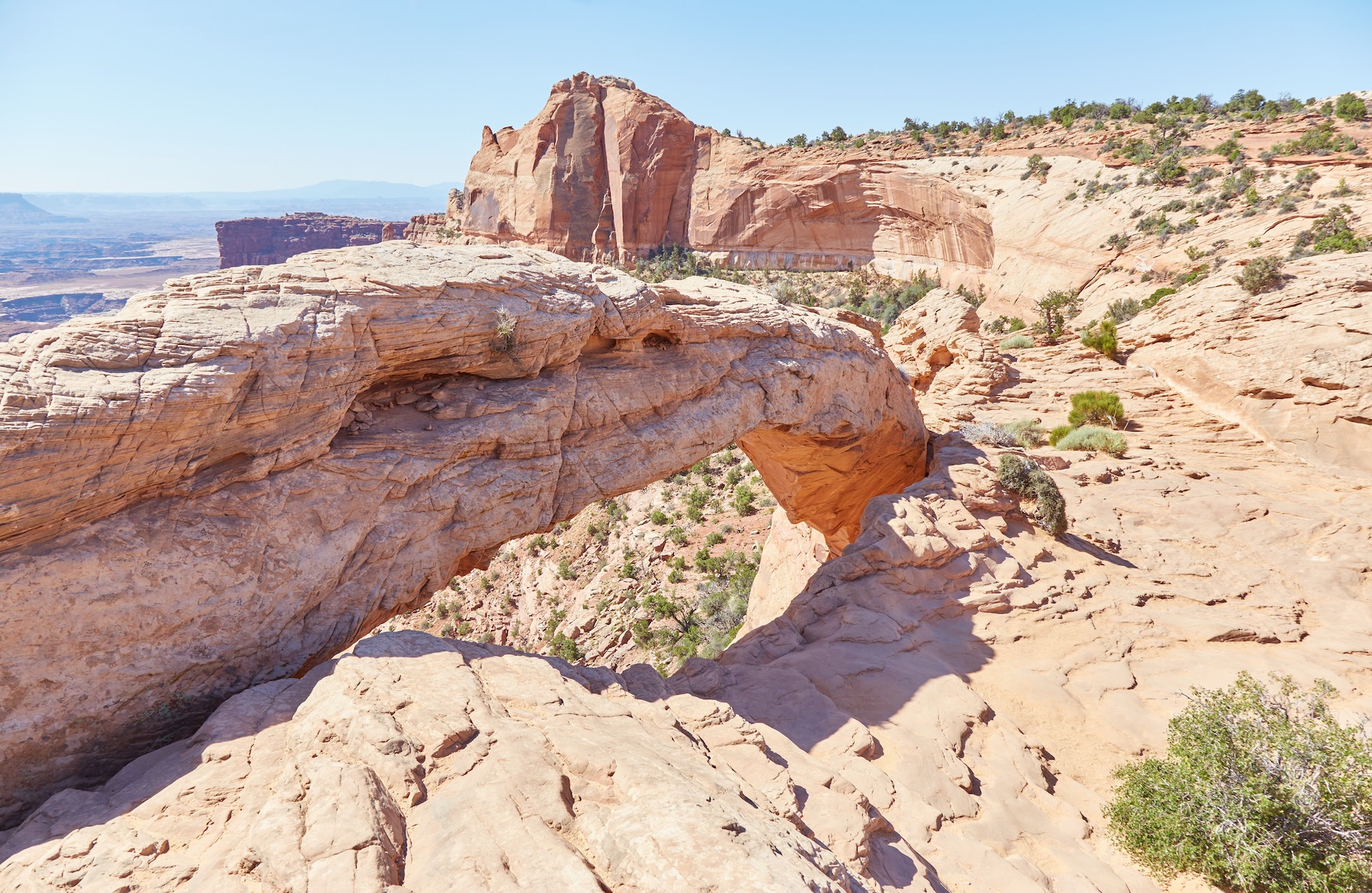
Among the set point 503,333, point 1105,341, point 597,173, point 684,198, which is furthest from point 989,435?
point 597,173

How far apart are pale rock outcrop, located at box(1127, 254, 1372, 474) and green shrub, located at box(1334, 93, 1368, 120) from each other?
30.2 meters

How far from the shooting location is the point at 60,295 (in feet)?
401

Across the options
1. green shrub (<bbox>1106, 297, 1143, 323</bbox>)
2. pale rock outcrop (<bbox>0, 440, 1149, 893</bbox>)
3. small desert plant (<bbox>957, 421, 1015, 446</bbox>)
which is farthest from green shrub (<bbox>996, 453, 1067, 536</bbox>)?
green shrub (<bbox>1106, 297, 1143, 323</bbox>)

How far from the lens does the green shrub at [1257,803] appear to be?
6.68 m

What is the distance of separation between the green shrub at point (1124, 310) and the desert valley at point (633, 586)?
7.55 m

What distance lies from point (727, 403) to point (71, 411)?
29.8 ft

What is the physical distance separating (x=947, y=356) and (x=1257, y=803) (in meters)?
18.8

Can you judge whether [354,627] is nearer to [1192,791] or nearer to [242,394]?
[242,394]

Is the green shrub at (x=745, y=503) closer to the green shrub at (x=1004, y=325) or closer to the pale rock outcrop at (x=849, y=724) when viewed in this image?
the pale rock outcrop at (x=849, y=724)

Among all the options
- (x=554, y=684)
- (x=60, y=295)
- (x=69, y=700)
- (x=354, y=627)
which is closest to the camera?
(x=69, y=700)

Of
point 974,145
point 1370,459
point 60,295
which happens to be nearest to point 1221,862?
point 1370,459

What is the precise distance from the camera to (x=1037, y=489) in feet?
46.2

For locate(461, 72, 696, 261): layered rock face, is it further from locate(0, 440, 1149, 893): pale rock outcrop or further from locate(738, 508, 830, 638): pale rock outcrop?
locate(0, 440, 1149, 893): pale rock outcrop

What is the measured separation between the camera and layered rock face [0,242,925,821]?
6680 mm
